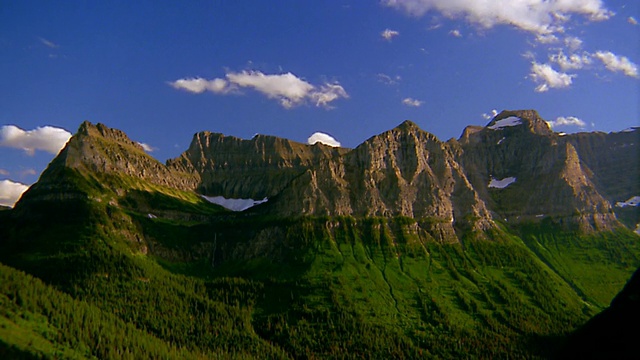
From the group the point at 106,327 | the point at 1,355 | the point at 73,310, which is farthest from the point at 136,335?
the point at 1,355

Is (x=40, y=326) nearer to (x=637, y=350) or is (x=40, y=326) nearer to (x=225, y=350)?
(x=225, y=350)

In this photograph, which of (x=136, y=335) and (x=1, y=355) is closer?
(x=1, y=355)

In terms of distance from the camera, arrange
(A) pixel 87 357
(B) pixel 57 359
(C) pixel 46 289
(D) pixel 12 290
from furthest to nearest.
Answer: (C) pixel 46 289
(D) pixel 12 290
(A) pixel 87 357
(B) pixel 57 359

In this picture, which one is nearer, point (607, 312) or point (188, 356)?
point (607, 312)

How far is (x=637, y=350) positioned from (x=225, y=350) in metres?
174

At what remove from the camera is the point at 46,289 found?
623 ft

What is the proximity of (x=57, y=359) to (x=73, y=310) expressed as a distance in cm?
4265

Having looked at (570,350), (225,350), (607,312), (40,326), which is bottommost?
(225,350)

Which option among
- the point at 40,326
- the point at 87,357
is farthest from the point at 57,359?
the point at 40,326

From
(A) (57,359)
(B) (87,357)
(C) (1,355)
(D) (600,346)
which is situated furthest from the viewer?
(B) (87,357)

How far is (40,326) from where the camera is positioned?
15950 cm

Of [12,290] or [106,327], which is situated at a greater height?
[12,290]

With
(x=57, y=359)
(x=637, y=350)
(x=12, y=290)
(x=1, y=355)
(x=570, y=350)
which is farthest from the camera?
(x=12, y=290)

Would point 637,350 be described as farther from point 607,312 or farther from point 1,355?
point 1,355
